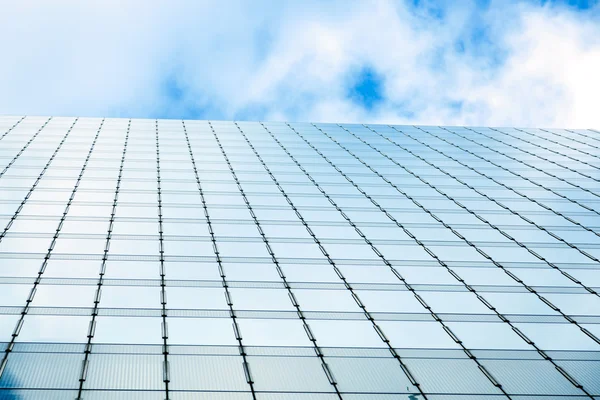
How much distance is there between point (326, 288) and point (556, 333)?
6.64 m

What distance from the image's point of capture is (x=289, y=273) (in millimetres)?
21875

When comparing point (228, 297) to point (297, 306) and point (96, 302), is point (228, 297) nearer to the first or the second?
point (297, 306)

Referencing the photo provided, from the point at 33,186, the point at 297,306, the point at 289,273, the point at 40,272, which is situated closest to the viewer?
the point at 297,306

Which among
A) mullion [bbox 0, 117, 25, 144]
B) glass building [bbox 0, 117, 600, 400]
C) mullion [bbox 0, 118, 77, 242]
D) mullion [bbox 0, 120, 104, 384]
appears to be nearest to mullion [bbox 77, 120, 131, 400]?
glass building [bbox 0, 117, 600, 400]

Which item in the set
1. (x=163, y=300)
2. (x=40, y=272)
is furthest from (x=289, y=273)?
(x=40, y=272)

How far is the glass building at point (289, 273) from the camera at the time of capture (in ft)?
51.8

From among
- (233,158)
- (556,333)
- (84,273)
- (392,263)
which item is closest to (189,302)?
(84,273)

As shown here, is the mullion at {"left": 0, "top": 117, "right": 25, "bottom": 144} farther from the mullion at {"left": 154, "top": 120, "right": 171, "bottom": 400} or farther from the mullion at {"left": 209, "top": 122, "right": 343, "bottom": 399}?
the mullion at {"left": 209, "top": 122, "right": 343, "bottom": 399}

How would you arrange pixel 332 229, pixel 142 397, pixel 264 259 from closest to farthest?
1. pixel 142 397
2. pixel 264 259
3. pixel 332 229

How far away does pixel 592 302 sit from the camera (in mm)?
21047

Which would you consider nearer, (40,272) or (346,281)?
(40,272)

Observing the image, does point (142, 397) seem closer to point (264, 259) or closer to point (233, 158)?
point (264, 259)

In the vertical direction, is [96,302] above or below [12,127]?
above

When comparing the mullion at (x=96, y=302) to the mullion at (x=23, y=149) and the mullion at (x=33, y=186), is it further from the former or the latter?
the mullion at (x=23, y=149)
